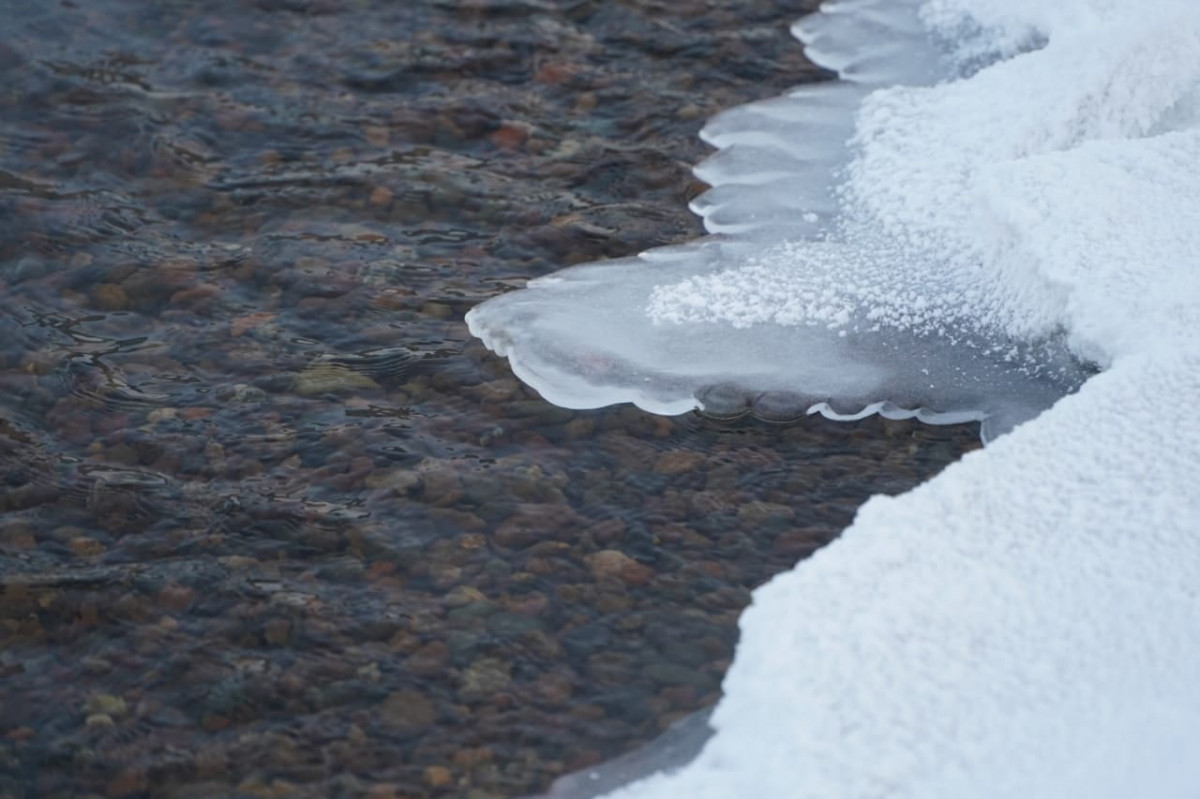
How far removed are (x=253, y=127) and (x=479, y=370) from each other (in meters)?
1.21

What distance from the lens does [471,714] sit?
2.02m

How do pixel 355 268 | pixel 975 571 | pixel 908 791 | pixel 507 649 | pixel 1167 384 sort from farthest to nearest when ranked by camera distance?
pixel 355 268 → pixel 1167 384 → pixel 507 649 → pixel 975 571 → pixel 908 791

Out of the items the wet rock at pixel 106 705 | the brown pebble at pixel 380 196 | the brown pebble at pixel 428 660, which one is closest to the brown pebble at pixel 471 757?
the brown pebble at pixel 428 660

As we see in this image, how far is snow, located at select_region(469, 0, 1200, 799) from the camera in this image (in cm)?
178

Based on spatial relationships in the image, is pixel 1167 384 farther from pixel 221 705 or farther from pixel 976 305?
pixel 221 705

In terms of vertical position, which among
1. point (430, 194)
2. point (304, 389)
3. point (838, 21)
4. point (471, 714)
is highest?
point (838, 21)

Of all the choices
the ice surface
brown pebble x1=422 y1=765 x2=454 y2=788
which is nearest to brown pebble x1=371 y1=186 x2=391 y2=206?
the ice surface

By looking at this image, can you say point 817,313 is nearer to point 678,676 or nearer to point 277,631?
point 678,676

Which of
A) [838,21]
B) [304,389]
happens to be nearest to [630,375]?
[304,389]

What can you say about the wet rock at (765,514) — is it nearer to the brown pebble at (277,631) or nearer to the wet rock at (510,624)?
the wet rock at (510,624)

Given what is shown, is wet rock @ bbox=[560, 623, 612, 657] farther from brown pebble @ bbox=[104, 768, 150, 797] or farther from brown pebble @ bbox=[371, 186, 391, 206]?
brown pebble @ bbox=[371, 186, 391, 206]

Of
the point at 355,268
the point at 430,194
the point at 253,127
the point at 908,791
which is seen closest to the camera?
the point at 908,791

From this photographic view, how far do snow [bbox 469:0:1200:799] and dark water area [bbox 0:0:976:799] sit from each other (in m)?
0.15

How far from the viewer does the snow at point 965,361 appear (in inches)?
70.1
